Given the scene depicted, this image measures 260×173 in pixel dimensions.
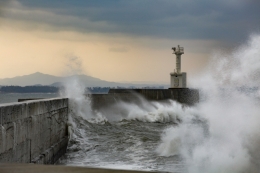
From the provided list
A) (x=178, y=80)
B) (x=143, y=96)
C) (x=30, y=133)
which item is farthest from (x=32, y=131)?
(x=178, y=80)

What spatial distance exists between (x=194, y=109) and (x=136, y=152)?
61.4ft

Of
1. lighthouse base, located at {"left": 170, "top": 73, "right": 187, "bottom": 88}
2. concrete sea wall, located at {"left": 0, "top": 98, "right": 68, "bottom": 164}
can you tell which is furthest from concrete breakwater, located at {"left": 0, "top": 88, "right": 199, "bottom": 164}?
lighthouse base, located at {"left": 170, "top": 73, "right": 187, "bottom": 88}

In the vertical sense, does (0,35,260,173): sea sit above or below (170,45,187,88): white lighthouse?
below

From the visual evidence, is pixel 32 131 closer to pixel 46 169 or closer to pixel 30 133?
pixel 30 133

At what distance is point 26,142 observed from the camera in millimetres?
6402

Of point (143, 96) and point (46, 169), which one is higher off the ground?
point (143, 96)

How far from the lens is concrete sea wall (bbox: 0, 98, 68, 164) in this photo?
5441 millimetres

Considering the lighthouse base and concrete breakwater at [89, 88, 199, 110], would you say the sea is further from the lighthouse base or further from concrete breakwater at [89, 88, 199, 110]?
the lighthouse base

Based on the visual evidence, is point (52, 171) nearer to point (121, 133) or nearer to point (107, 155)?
point (107, 155)

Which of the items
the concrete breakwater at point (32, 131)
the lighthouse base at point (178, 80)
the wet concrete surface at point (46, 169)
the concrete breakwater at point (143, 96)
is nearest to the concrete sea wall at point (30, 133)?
the concrete breakwater at point (32, 131)

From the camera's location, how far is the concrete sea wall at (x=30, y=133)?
5.44 metres

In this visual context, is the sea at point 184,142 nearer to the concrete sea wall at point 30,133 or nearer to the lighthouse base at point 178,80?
the concrete sea wall at point 30,133

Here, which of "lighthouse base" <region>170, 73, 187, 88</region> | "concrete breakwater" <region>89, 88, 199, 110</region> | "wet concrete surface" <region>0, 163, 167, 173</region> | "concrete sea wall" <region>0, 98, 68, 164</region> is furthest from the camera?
"lighthouse base" <region>170, 73, 187, 88</region>

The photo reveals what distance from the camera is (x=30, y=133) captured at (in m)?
6.75
